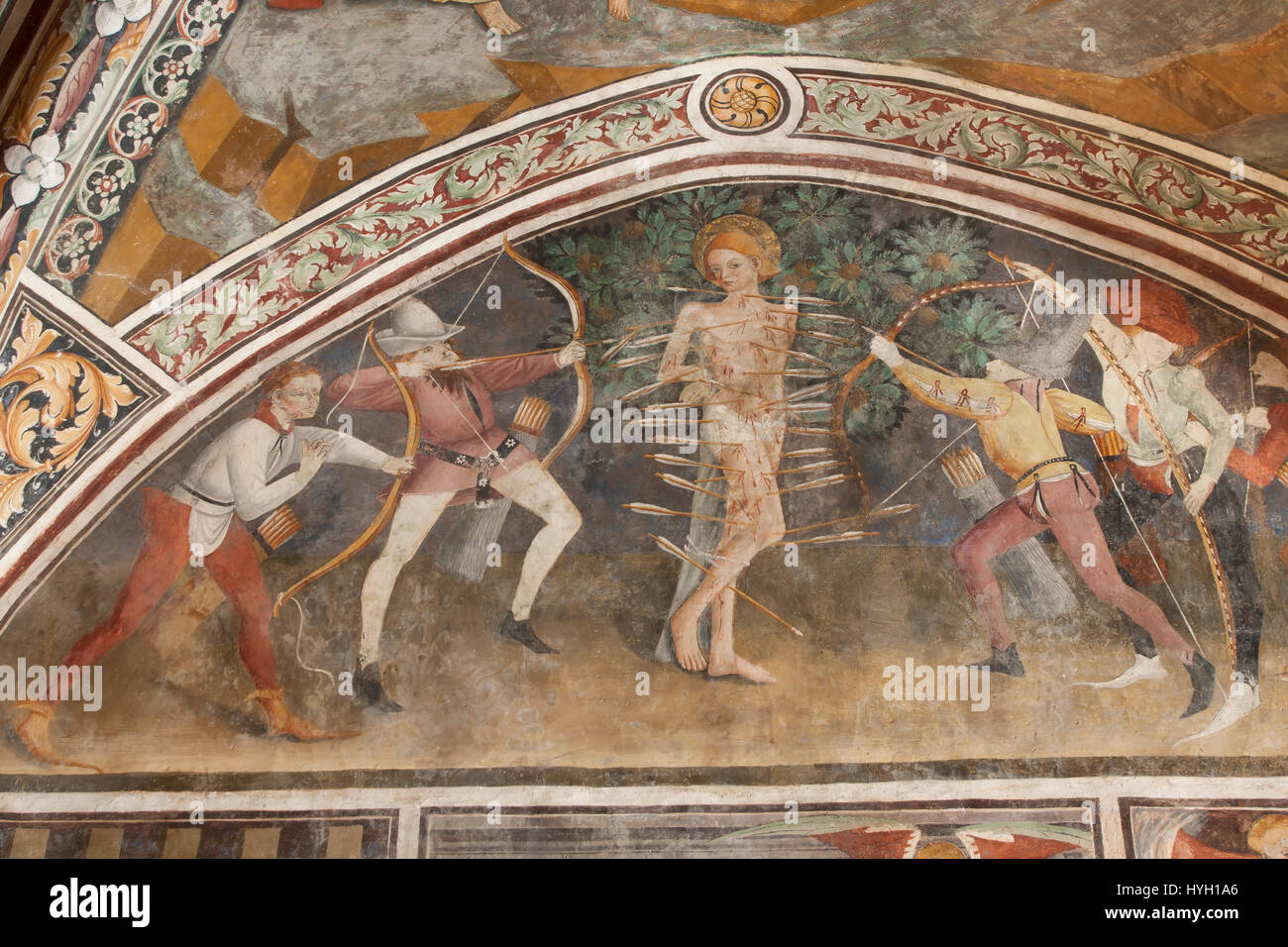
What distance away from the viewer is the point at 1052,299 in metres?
7.88

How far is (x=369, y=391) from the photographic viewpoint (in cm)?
788

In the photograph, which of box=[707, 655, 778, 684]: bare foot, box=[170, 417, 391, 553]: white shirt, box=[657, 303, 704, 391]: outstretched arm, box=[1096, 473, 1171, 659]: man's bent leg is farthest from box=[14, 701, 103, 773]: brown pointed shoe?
box=[1096, 473, 1171, 659]: man's bent leg

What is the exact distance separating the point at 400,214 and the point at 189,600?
7.84 ft

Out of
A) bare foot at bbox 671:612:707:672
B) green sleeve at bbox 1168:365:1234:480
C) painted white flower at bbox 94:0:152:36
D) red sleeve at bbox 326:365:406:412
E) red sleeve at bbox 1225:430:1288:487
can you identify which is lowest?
bare foot at bbox 671:612:707:672

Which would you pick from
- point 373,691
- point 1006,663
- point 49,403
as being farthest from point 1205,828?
point 49,403

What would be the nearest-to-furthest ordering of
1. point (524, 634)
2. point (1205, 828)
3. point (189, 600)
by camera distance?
point (1205, 828)
point (524, 634)
point (189, 600)

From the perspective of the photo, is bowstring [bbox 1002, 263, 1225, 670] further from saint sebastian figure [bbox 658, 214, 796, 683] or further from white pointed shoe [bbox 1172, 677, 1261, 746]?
saint sebastian figure [bbox 658, 214, 796, 683]

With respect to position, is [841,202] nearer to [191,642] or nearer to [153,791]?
[191,642]

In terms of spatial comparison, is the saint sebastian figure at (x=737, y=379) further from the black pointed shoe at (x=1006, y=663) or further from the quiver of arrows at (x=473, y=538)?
the black pointed shoe at (x=1006, y=663)

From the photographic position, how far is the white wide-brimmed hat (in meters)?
7.92

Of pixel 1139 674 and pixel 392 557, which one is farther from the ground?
pixel 392 557

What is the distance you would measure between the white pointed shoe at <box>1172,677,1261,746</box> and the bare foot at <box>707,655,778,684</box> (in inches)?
82.2

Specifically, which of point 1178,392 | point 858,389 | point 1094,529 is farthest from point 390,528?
point 1178,392

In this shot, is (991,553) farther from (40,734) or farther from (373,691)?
(40,734)
